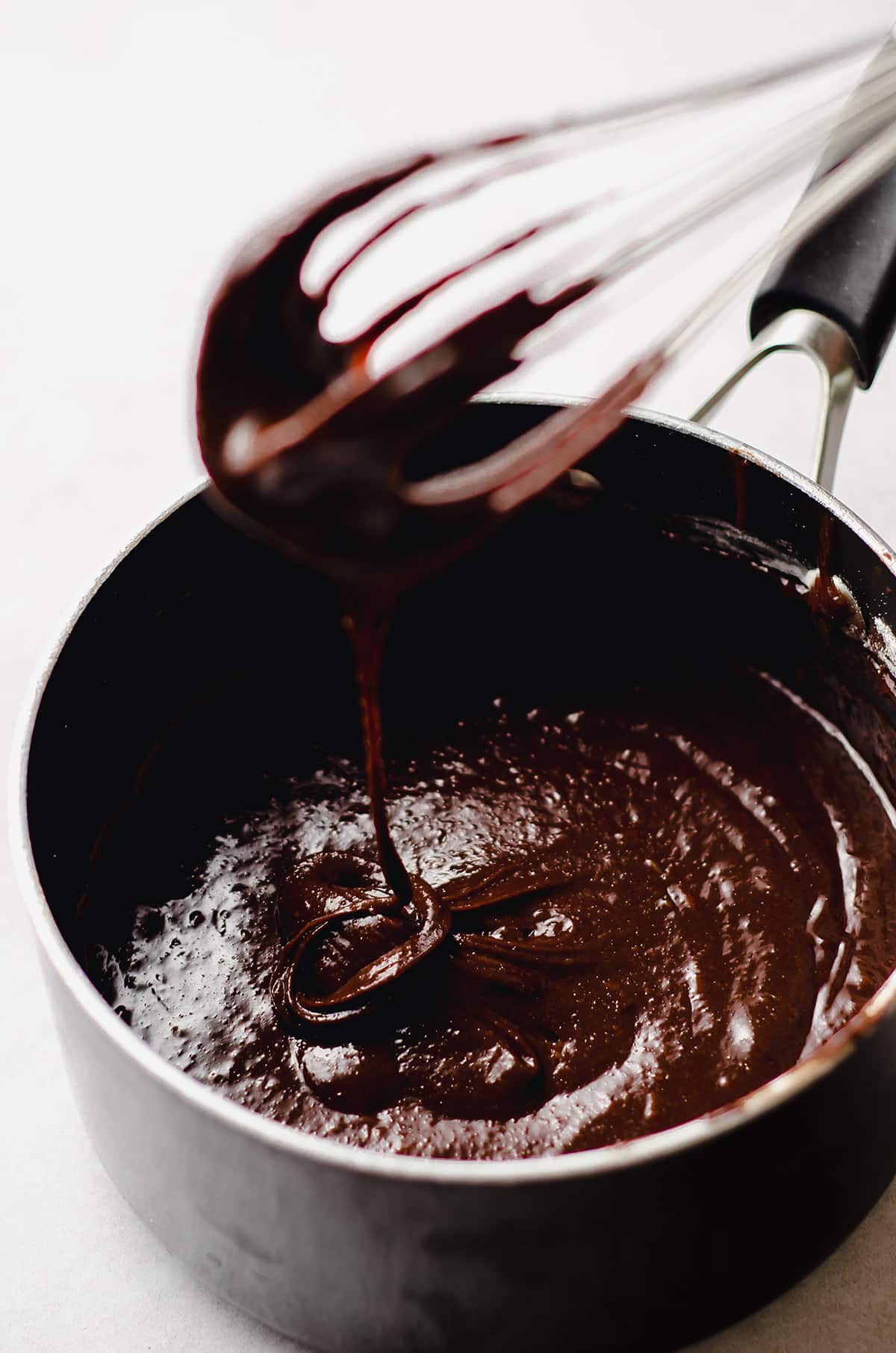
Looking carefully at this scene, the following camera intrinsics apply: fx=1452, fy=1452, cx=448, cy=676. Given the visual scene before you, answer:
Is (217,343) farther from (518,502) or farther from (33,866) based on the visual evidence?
(33,866)

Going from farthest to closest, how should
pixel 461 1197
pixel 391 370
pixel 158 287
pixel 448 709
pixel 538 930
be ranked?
pixel 158 287 < pixel 448 709 < pixel 538 930 < pixel 391 370 < pixel 461 1197

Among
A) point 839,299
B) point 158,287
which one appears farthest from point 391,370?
point 158,287

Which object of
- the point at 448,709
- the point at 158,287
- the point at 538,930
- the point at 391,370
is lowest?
the point at 538,930

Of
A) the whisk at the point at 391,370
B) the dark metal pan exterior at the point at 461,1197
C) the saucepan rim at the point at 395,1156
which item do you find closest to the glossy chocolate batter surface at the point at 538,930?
the dark metal pan exterior at the point at 461,1197

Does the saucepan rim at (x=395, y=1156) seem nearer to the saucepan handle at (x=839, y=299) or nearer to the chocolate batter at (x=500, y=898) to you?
the chocolate batter at (x=500, y=898)

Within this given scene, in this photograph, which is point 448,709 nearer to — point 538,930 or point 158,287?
point 538,930

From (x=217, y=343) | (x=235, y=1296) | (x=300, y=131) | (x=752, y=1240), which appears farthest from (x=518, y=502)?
(x=300, y=131)
